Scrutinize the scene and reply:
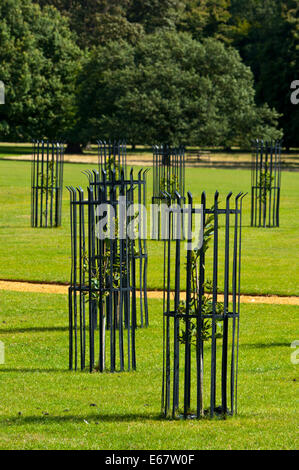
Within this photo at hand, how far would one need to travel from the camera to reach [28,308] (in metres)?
13.5

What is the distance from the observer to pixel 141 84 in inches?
2456

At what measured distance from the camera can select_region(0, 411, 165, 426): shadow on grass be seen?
7.29 metres

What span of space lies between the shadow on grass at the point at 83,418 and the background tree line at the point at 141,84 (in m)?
52.8

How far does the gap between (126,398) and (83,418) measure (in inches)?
34.2

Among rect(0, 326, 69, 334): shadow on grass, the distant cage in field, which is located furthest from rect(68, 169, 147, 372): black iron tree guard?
the distant cage in field

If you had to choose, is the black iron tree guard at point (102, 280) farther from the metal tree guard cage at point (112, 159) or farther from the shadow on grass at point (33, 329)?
the metal tree guard cage at point (112, 159)

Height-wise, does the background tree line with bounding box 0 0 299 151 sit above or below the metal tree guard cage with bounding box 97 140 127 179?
above

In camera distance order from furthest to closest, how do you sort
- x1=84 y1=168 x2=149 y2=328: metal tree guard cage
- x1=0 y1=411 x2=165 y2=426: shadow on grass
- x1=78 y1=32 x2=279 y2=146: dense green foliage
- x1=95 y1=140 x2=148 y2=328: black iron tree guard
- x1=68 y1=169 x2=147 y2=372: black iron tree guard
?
x1=78 y1=32 x2=279 y2=146: dense green foliage < x1=95 y1=140 x2=148 y2=328: black iron tree guard < x1=84 y1=168 x2=149 y2=328: metal tree guard cage < x1=68 y1=169 x2=147 y2=372: black iron tree guard < x1=0 y1=411 x2=165 y2=426: shadow on grass

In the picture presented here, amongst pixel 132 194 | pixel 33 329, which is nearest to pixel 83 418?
pixel 132 194

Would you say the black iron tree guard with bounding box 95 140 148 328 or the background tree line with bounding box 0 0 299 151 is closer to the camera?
the black iron tree guard with bounding box 95 140 148 328

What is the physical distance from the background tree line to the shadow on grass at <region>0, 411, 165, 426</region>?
2078 inches

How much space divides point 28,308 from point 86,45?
69.5 metres

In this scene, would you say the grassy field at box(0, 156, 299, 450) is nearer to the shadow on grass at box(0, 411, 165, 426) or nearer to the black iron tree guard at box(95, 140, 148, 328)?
the shadow on grass at box(0, 411, 165, 426)

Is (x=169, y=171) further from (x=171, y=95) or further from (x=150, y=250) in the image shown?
(x=171, y=95)
